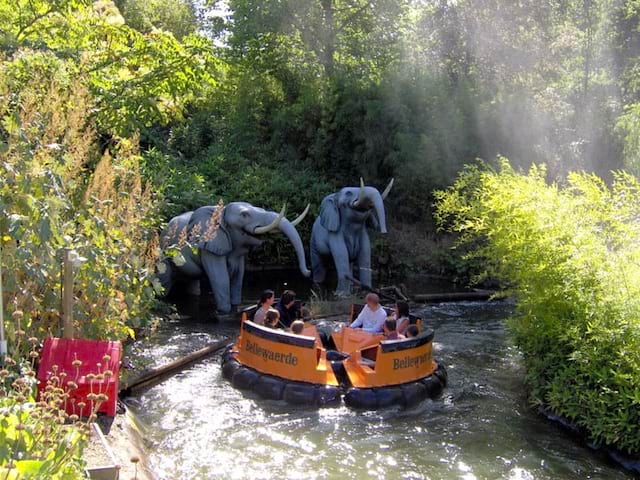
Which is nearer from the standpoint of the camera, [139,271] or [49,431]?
[49,431]

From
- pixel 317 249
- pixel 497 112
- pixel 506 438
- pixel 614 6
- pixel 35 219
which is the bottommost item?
→ pixel 506 438

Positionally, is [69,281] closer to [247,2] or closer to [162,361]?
[162,361]

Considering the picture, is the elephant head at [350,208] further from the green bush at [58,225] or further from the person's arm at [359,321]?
the green bush at [58,225]

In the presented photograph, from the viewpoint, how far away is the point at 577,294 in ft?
23.2

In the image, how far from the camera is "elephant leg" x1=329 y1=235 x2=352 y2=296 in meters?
13.5

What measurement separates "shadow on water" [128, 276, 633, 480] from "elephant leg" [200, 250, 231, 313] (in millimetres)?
2775

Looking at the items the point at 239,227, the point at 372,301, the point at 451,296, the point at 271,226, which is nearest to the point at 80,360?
the point at 372,301

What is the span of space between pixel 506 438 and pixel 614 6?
14.5 meters

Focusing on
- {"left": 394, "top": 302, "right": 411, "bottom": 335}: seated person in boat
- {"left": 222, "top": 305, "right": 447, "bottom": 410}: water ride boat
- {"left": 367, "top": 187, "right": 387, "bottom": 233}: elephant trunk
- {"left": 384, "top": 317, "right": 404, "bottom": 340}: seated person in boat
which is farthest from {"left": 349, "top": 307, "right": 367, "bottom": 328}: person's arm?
{"left": 367, "top": 187, "right": 387, "bottom": 233}: elephant trunk

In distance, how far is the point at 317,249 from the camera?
14.5 metres

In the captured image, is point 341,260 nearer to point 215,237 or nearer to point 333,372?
point 215,237

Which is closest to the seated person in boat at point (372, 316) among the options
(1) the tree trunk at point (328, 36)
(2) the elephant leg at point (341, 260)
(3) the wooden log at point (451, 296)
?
(2) the elephant leg at point (341, 260)

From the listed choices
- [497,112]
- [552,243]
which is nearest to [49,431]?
[552,243]

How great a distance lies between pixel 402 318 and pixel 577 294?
2.62 metres
